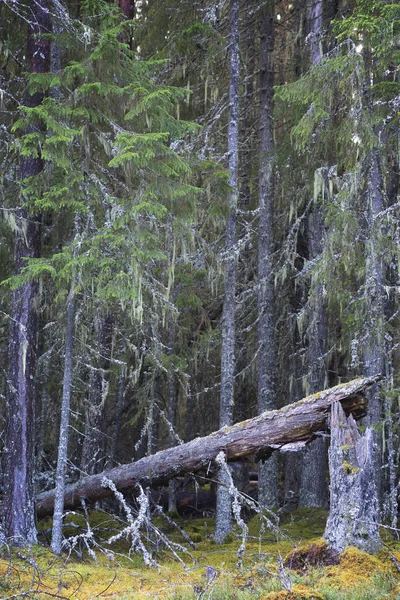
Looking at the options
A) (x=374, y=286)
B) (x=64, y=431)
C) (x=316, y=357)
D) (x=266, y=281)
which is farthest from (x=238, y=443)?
(x=266, y=281)

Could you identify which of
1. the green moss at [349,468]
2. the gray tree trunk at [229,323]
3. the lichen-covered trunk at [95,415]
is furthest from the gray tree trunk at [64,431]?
the green moss at [349,468]

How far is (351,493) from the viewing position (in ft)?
23.3

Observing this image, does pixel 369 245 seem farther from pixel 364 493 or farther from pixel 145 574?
pixel 145 574

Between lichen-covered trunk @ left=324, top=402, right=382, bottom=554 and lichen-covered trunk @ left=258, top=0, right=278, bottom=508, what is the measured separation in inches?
216

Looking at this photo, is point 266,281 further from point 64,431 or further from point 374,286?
point 64,431

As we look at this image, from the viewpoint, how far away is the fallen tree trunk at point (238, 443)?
786cm

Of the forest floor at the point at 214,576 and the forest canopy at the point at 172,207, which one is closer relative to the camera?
the forest floor at the point at 214,576

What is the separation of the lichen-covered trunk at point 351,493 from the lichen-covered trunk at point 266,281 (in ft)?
18.0

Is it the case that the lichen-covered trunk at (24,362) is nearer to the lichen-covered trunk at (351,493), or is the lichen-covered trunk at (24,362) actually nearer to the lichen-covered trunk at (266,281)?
the lichen-covered trunk at (351,493)

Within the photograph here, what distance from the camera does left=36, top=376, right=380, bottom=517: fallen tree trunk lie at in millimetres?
7859

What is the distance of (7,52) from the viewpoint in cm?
1007

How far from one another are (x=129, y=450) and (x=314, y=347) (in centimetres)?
866

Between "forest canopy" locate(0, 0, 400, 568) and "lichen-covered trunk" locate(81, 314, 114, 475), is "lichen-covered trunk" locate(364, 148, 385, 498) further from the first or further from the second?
"lichen-covered trunk" locate(81, 314, 114, 475)

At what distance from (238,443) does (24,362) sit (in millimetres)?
3220
